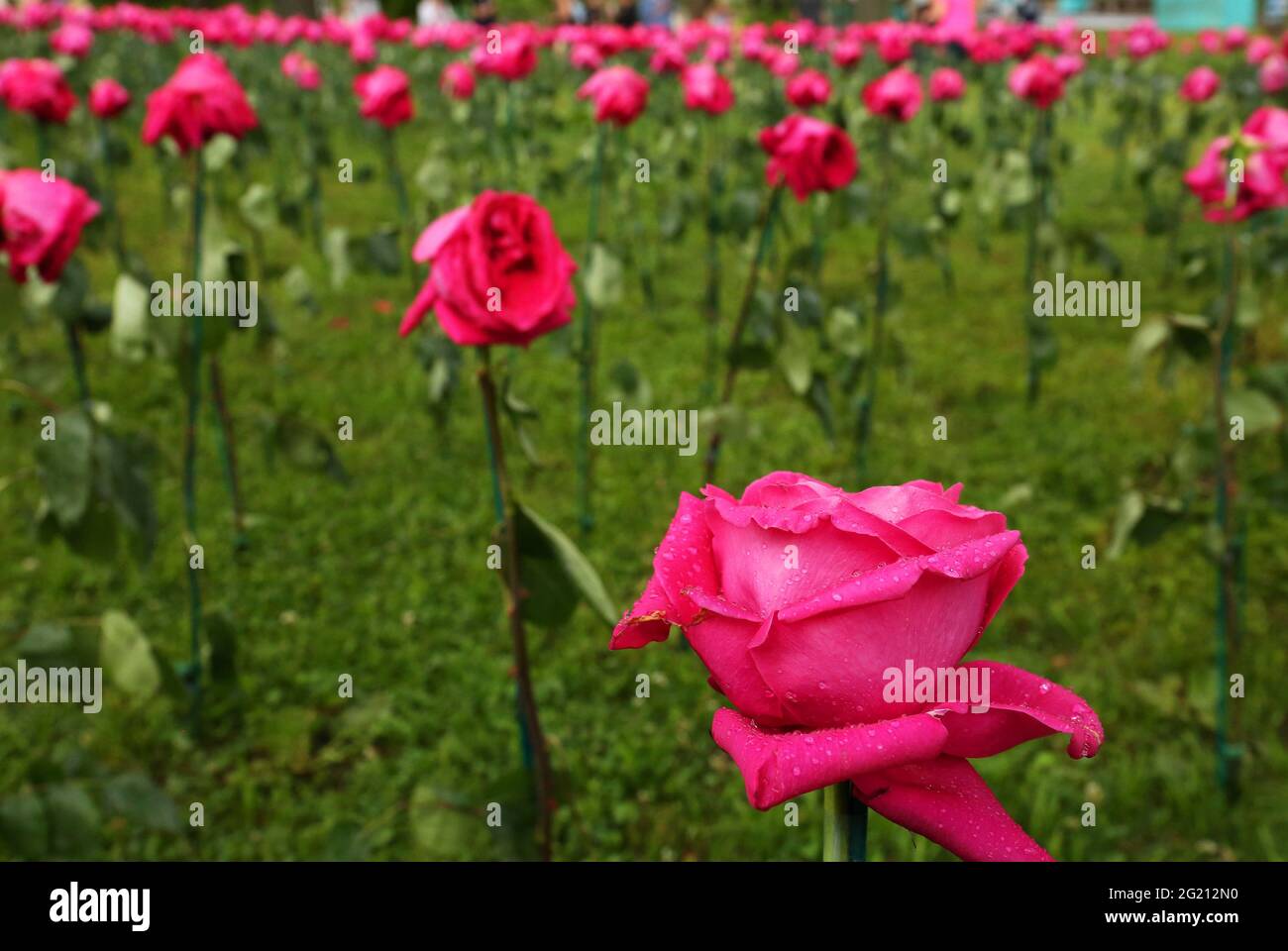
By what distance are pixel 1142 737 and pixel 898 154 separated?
186 cm

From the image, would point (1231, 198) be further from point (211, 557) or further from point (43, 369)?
point (211, 557)

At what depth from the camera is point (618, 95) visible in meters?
2.75

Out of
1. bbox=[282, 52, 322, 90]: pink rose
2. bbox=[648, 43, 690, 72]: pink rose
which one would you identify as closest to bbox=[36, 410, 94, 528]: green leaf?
bbox=[648, 43, 690, 72]: pink rose

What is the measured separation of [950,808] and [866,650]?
75mm

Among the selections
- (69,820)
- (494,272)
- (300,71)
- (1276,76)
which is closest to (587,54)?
(300,71)

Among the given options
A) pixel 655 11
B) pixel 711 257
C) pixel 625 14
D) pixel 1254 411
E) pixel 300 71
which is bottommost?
pixel 1254 411

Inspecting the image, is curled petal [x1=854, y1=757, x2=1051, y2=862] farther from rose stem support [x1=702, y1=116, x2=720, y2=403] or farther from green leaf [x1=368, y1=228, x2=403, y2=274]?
rose stem support [x1=702, y1=116, x2=720, y2=403]

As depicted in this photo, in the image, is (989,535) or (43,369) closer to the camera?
(989,535)

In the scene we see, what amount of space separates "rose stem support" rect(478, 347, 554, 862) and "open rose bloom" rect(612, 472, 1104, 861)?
86 cm

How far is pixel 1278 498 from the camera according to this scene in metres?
2.07

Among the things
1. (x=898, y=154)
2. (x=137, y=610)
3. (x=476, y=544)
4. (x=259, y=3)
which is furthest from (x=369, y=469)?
(x=259, y=3)

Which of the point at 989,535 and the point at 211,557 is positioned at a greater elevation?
the point at 211,557

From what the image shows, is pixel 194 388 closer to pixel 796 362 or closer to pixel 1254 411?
pixel 796 362

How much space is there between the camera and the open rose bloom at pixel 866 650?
1.38ft
